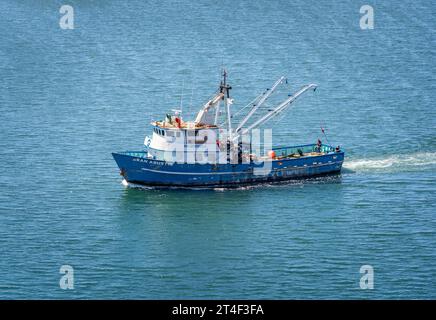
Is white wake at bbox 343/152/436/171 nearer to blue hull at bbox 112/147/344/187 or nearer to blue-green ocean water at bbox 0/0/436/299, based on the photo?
blue-green ocean water at bbox 0/0/436/299

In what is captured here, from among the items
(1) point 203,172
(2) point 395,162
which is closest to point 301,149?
(2) point 395,162

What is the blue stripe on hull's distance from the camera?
153 metres

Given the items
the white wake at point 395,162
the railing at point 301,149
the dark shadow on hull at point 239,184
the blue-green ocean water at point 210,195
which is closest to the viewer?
the blue-green ocean water at point 210,195

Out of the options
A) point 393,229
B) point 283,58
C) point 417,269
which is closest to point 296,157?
point 393,229

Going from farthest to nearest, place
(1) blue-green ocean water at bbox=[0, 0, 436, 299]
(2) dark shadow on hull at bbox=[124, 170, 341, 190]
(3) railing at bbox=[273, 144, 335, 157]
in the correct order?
(3) railing at bbox=[273, 144, 335, 157]
(2) dark shadow on hull at bbox=[124, 170, 341, 190]
(1) blue-green ocean water at bbox=[0, 0, 436, 299]

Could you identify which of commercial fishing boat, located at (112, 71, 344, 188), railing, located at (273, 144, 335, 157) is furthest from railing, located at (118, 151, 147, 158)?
railing, located at (273, 144, 335, 157)

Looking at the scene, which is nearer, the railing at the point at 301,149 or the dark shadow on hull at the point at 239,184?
the dark shadow on hull at the point at 239,184

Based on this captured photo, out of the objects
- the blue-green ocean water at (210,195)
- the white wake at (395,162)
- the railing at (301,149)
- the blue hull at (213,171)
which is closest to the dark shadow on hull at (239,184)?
the blue hull at (213,171)

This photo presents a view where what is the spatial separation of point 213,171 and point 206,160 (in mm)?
1455

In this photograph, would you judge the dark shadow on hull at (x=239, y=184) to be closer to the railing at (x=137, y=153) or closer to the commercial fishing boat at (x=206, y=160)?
the commercial fishing boat at (x=206, y=160)

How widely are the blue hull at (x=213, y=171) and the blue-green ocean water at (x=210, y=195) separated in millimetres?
1279

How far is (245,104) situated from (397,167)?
29.0 meters

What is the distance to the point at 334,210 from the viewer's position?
146 metres

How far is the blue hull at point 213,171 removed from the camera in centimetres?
15325
